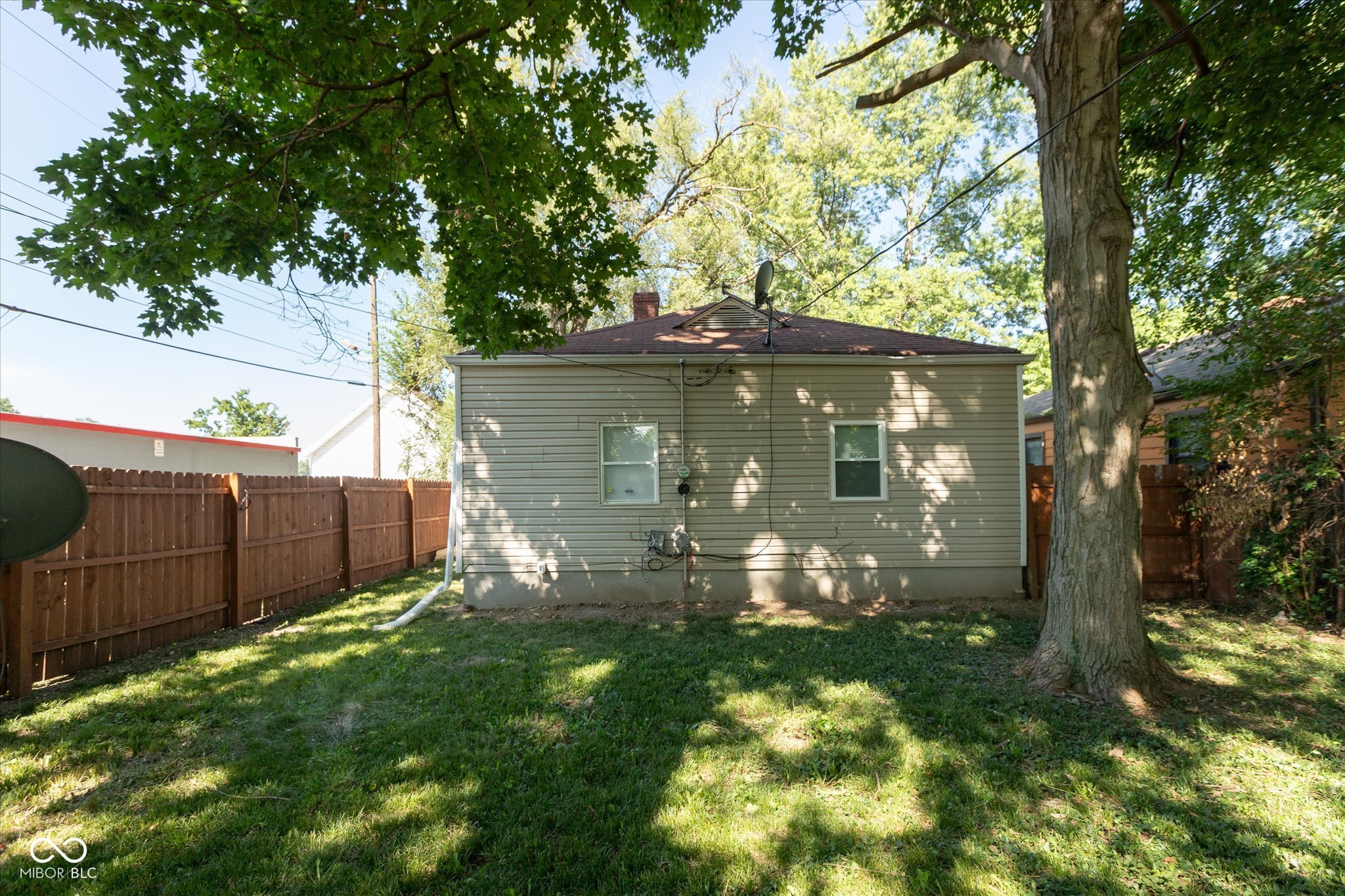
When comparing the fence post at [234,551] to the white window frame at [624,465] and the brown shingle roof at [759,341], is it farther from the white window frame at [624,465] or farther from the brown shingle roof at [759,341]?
the white window frame at [624,465]

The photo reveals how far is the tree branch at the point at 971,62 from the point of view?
17.3 feet

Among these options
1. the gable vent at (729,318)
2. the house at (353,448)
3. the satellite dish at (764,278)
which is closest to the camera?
the satellite dish at (764,278)

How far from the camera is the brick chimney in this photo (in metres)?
11.8

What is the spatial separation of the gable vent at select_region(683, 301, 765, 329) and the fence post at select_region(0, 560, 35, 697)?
8.03m

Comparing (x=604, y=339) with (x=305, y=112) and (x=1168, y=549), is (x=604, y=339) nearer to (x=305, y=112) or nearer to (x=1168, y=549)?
(x=305, y=112)

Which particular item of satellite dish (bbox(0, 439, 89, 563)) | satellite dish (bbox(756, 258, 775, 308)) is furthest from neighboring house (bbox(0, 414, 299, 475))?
satellite dish (bbox(756, 258, 775, 308))

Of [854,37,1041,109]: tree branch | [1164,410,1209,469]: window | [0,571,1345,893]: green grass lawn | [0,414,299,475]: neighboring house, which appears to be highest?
[854,37,1041,109]: tree branch

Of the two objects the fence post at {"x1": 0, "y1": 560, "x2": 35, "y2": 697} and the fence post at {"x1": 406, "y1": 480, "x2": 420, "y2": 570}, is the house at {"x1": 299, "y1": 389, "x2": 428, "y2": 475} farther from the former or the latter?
the fence post at {"x1": 0, "y1": 560, "x2": 35, "y2": 697}

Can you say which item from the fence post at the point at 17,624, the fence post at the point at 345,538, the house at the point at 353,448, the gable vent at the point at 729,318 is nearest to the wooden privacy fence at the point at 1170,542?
the gable vent at the point at 729,318

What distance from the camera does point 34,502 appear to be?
9.89 ft

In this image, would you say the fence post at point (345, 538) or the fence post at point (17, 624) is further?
the fence post at point (345, 538)

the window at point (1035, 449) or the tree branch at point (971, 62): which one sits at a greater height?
the tree branch at point (971, 62)

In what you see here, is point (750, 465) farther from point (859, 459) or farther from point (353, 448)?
point (353, 448)

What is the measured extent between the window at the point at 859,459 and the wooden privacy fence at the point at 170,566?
7698 millimetres
